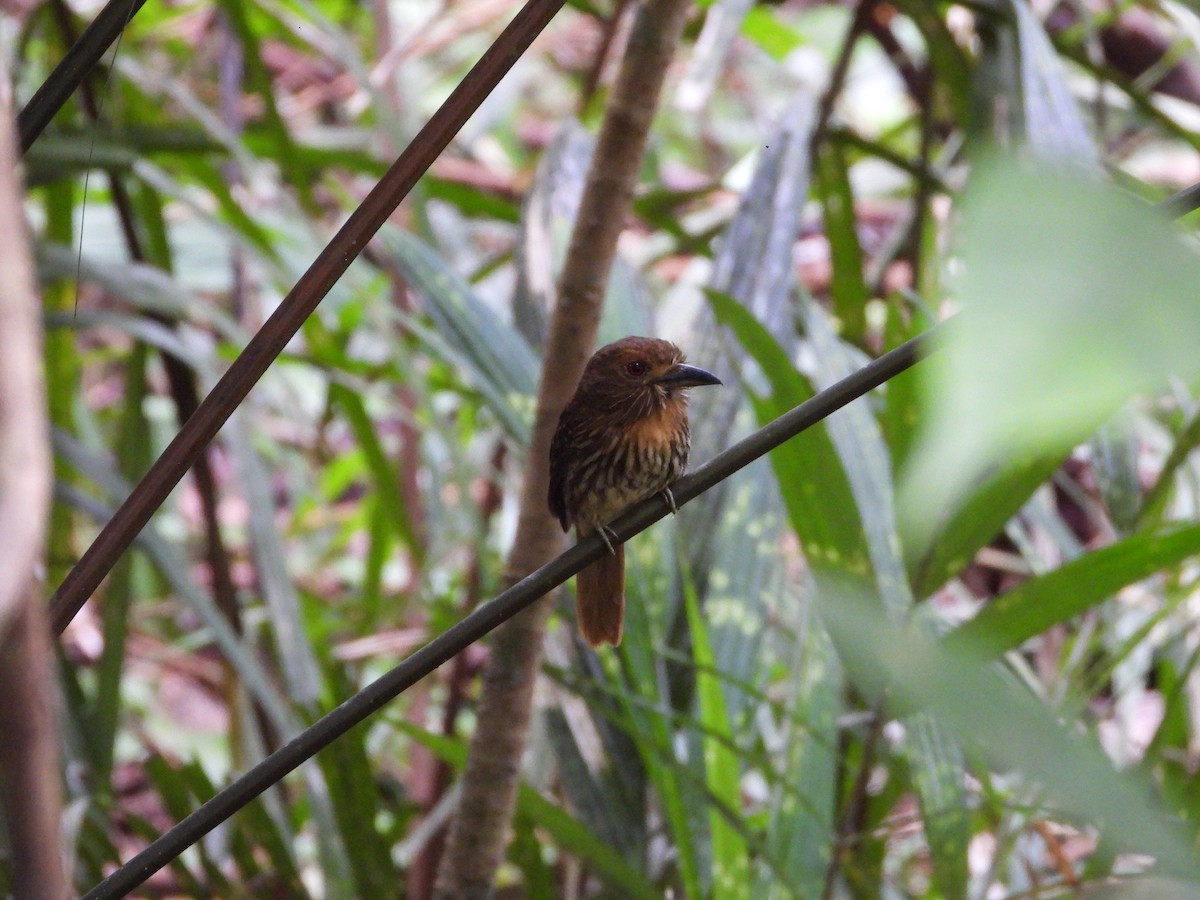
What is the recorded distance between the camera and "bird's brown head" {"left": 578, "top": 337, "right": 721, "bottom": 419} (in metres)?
1.80

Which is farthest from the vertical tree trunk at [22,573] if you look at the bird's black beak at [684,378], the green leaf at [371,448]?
the green leaf at [371,448]

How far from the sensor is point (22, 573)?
1.00 feet

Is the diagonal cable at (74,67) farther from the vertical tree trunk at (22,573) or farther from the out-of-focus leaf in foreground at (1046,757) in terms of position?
→ the out-of-focus leaf in foreground at (1046,757)

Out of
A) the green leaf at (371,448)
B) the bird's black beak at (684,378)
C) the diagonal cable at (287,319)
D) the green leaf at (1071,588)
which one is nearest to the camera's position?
the diagonal cable at (287,319)

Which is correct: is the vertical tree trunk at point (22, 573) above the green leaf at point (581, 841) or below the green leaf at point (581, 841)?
below

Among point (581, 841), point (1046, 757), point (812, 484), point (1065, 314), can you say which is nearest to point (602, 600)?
point (581, 841)

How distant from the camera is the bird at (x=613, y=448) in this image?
1821 millimetres

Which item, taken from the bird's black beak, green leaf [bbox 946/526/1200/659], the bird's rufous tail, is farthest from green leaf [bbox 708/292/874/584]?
the bird's rufous tail

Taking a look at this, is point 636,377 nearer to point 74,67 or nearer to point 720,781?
point 720,781

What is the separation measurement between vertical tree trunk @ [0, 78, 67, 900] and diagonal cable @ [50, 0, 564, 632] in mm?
394

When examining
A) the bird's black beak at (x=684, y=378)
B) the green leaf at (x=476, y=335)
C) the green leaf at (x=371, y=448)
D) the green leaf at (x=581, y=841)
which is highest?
the green leaf at (x=371, y=448)

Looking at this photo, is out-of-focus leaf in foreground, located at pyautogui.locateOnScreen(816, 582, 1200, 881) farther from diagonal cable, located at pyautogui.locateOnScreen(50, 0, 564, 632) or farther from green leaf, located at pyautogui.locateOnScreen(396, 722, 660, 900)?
green leaf, located at pyautogui.locateOnScreen(396, 722, 660, 900)

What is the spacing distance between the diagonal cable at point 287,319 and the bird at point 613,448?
0.97 metres

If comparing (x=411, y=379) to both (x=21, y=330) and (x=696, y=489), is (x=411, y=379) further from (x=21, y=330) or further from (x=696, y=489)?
(x=21, y=330)
